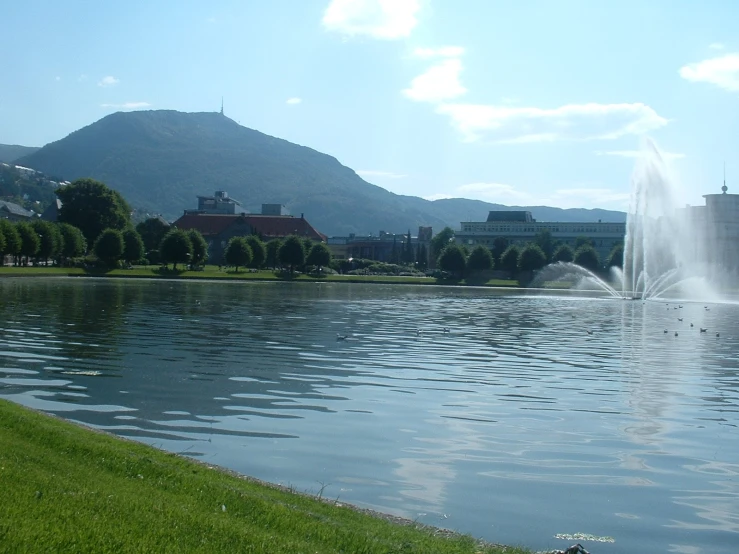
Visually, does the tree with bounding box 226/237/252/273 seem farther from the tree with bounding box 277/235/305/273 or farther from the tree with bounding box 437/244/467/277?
the tree with bounding box 437/244/467/277

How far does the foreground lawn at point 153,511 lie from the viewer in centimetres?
838

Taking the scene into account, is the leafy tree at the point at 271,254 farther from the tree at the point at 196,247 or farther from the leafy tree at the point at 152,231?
the tree at the point at 196,247

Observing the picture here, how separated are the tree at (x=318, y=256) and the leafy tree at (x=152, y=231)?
4928 cm

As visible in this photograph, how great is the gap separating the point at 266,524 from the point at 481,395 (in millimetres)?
14336

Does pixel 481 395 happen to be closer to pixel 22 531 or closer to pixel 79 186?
pixel 22 531

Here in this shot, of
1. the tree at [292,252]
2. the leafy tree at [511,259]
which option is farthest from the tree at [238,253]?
the leafy tree at [511,259]

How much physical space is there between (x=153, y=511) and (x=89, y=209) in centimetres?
15288

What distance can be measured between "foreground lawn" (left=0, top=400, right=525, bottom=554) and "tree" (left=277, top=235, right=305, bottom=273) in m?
133

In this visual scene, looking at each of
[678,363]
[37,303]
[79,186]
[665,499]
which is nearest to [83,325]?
[37,303]

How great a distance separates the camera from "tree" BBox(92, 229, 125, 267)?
12556 centimetres

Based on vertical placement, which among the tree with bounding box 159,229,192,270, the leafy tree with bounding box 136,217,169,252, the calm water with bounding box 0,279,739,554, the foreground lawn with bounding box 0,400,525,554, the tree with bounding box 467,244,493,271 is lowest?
the calm water with bounding box 0,279,739,554

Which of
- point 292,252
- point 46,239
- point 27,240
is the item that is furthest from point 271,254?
point 27,240

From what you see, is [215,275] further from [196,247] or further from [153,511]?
[153,511]

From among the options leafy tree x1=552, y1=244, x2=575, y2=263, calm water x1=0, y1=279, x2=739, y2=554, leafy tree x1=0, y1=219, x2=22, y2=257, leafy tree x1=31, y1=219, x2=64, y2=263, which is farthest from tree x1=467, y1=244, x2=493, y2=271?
calm water x1=0, y1=279, x2=739, y2=554
